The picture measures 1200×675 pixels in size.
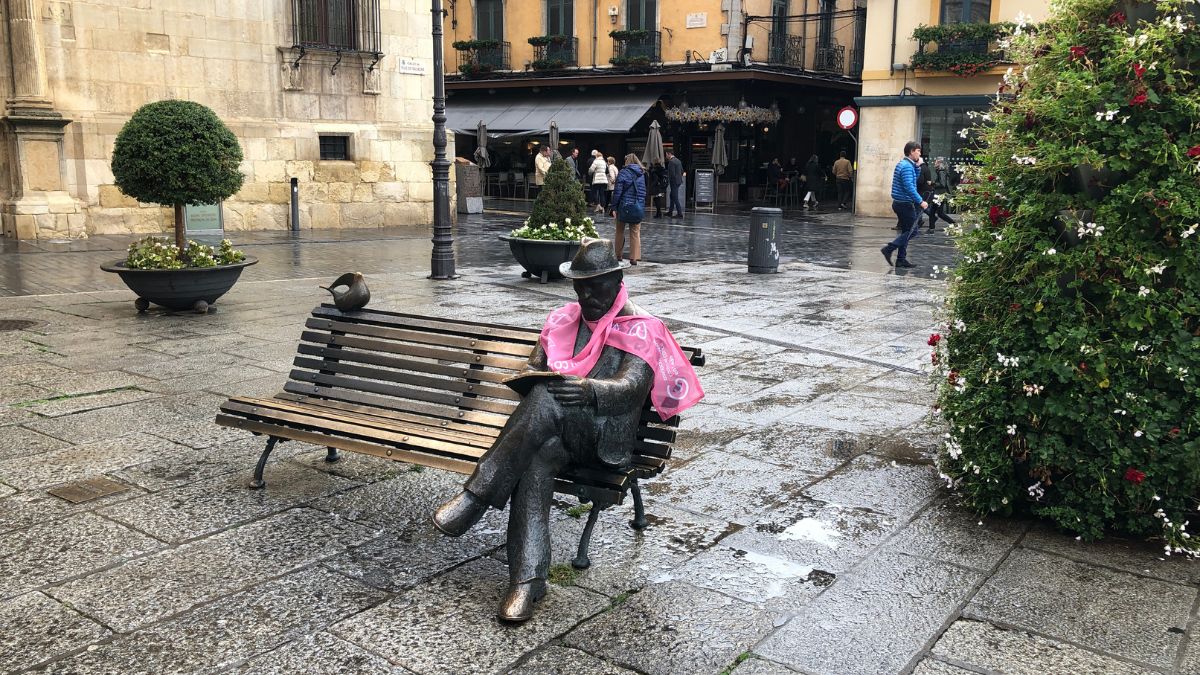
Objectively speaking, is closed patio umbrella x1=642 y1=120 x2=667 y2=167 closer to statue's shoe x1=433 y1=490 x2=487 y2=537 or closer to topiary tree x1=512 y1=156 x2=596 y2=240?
topiary tree x1=512 y1=156 x2=596 y2=240

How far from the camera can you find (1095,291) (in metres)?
4.34

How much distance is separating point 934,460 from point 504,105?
30.7m

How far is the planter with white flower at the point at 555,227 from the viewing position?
12.3 meters

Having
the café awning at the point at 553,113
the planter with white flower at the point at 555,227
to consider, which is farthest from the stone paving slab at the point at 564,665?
the café awning at the point at 553,113

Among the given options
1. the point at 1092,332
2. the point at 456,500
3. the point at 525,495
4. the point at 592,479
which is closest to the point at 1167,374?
the point at 1092,332

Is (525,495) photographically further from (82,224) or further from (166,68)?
(166,68)

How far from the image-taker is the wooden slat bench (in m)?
4.18

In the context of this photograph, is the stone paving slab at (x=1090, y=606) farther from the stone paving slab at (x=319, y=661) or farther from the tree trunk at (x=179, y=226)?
the tree trunk at (x=179, y=226)

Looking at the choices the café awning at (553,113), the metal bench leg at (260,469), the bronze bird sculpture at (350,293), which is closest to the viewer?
the metal bench leg at (260,469)

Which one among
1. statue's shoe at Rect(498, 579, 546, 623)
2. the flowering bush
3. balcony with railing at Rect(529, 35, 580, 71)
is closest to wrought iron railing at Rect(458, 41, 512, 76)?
balcony with railing at Rect(529, 35, 580, 71)

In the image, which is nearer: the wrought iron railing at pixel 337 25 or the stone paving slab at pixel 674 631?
the stone paving slab at pixel 674 631

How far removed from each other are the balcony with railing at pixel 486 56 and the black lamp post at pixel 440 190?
2228 centimetres

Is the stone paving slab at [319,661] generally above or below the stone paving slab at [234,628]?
below

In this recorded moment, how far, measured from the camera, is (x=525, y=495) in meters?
3.79
